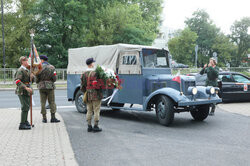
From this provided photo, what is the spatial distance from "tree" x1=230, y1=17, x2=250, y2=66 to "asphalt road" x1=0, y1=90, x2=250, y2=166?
52671mm

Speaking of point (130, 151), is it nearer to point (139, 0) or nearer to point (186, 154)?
point (186, 154)

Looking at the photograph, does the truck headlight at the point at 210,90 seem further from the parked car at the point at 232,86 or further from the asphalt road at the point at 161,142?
the parked car at the point at 232,86

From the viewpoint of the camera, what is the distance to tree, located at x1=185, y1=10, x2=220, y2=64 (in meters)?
59.7

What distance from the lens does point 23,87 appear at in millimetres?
6859

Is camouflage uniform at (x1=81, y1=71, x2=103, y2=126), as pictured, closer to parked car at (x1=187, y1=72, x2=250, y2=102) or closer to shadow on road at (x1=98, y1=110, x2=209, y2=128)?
shadow on road at (x1=98, y1=110, x2=209, y2=128)

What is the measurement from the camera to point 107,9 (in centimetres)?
3525

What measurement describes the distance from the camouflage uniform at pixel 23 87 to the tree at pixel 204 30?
55366 millimetres

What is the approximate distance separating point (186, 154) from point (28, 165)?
8.65 feet

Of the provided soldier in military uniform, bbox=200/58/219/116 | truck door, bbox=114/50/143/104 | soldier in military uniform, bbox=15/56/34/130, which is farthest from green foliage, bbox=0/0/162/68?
soldier in military uniform, bbox=15/56/34/130

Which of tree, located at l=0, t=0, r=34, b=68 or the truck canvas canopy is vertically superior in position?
tree, located at l=0, t=0, r=34, b=68

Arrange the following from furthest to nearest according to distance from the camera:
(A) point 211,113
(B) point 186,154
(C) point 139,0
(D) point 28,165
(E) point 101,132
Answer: (C) point 139,0 < (A) point 211,113 < (E) point 101,132 < (B) point 186,154 < (D) point 28,165

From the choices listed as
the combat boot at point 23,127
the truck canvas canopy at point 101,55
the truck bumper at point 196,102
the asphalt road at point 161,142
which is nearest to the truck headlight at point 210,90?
the truck bumper at point 196,102

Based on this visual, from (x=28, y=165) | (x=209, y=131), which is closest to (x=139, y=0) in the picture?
(x=209, y=131)

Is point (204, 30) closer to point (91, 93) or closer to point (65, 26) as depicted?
point (65, 26)
